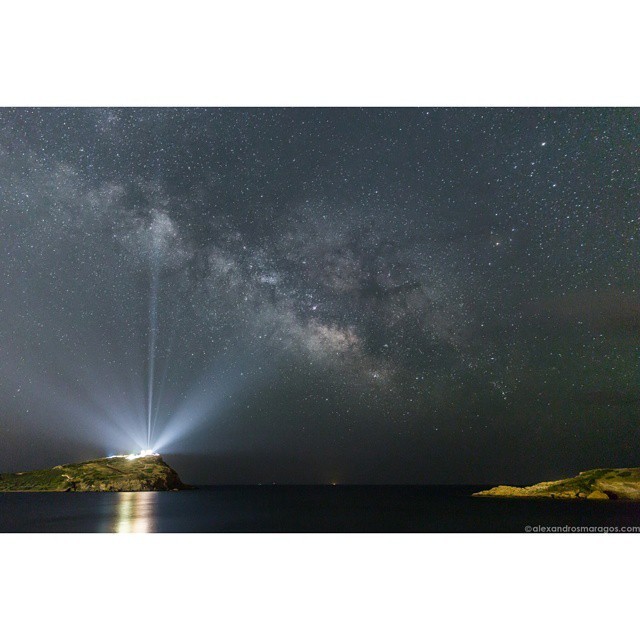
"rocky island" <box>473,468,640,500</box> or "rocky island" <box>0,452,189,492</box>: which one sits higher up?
"rocky island" <box>0,452,189,492</box>

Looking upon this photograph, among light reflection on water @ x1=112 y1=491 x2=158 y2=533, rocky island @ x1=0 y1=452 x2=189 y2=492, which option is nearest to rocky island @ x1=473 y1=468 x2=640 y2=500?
light reflection on water @ x1=112 y1=491 x2=158 y2=533

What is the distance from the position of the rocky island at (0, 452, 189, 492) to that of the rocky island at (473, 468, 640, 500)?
64740 millimetres

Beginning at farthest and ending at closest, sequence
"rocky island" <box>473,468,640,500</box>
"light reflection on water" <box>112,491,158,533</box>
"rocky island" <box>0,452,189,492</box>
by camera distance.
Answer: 1. "rocky island" <box>0,452,189,492</box>
2. "rocky island" <box>473,468,640,500</box>
3. "light reflection on water" <box>112,491,158,533</box>

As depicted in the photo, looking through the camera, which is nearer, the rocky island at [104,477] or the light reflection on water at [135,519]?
the light reflection on water at [135,519]

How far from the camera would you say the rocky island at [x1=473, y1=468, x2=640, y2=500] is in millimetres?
47344

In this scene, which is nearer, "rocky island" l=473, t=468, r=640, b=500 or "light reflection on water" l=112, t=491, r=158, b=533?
"light reflection on water" l=112, t=491, r=158, b=533

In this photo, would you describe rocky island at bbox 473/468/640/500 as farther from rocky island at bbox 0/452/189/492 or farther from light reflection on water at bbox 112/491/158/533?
rocky island at bbox 0/452/189/492

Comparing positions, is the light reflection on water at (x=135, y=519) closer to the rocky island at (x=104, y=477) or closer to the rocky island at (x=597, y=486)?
the rocky island at (x=104, y=477)

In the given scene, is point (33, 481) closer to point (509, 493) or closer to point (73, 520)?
point (73, 520)

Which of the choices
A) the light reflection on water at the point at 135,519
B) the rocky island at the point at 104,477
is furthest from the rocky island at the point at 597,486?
the rocky island at the point at 104,477

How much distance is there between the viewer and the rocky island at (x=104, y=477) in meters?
83.7

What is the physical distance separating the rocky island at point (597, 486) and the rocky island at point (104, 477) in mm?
64740

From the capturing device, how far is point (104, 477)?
276 feet

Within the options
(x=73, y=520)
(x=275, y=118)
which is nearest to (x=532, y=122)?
(x=275, y=118)
